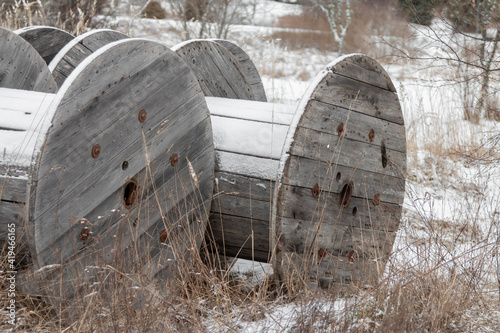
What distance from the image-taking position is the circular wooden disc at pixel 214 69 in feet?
11.7

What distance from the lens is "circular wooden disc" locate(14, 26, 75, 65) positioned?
3.76 meters

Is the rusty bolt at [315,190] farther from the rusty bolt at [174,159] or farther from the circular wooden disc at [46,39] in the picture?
the circular wooden disc at [46,39]

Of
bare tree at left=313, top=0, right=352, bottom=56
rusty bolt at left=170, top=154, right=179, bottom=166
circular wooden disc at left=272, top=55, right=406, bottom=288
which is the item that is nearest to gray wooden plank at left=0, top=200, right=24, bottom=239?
rusty bolt at left=170, top=154, right=179, bottom=166

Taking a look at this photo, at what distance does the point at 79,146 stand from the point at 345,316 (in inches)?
48.9

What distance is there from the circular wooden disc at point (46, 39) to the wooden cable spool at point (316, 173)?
1.47 metres

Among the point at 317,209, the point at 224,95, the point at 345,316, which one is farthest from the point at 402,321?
the point at 224,95

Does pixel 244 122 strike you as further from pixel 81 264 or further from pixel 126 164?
pixel 81 264

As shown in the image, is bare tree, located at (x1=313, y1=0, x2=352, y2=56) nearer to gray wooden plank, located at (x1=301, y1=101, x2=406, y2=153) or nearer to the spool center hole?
gray wooden plank, located at (x1=301, y1=101, x2=406, y2=153)

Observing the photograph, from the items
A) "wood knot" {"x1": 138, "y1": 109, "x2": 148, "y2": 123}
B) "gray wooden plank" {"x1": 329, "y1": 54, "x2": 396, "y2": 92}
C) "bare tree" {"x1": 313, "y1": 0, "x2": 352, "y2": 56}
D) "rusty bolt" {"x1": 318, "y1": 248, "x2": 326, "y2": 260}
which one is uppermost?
"bare tree" {"x1": 313, "y1": 0, "x2": 352, "y2": 56}

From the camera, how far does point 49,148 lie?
2.01 metres

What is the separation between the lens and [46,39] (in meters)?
3.85

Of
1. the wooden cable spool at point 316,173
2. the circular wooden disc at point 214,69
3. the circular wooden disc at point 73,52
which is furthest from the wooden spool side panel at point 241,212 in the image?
the circular wooden disc at point 73,52

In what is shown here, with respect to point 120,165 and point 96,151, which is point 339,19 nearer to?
Result: point 120,165

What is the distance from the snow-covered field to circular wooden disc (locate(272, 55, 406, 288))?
0.56 feet
